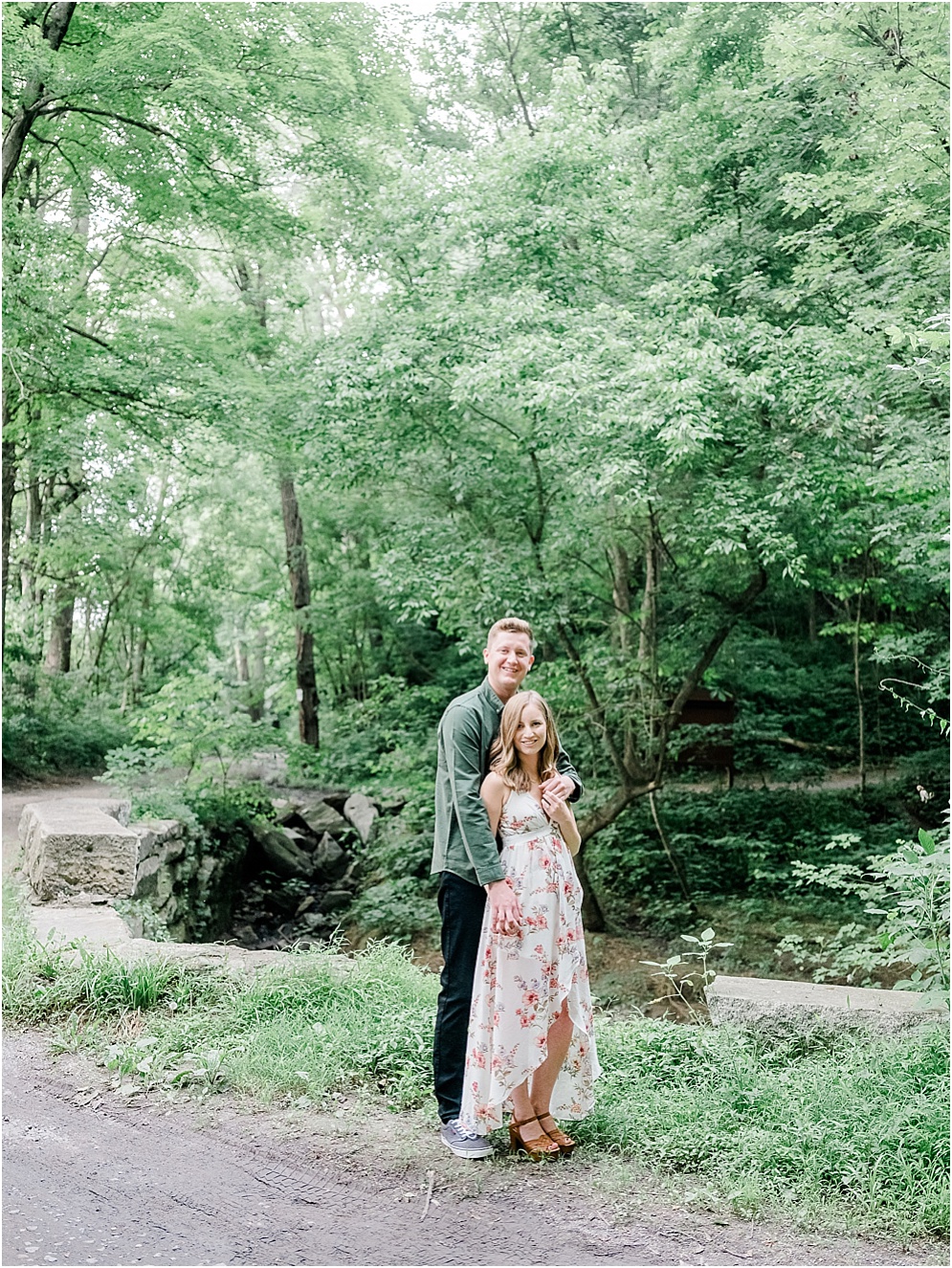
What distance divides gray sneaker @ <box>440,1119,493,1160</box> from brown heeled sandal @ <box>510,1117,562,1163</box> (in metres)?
0.09

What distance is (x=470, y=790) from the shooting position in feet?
10.7

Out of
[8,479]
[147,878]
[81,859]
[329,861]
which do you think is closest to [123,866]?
[81,859]

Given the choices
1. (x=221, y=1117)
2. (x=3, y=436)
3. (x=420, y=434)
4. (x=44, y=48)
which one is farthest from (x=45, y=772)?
(x=221, y=1117)

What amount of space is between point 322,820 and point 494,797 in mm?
11157

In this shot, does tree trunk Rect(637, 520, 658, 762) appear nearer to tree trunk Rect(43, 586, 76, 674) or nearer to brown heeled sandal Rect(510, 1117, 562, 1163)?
brown heeled sandal Rect(510, 1117, 562, 1163)

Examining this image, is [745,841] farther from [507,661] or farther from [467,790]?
[467,790]

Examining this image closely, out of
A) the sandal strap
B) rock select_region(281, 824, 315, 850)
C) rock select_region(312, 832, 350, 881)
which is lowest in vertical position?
rock select_region(312, 832, 350, 881)

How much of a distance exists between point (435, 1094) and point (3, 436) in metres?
11.7

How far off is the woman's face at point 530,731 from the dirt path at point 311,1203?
132 centimetres

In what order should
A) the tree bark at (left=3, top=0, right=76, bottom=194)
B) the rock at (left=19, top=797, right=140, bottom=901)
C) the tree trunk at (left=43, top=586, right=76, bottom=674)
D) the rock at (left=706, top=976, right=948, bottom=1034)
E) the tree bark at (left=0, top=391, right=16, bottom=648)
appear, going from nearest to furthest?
the rock at (left=706, top=976, right=948, bottom=1034)
the rock at (left=19, top=797, right=140, bottom=901)
the tree bark at (left=3, top=0, right=76, bottom=194)
the tree bark at (left=0, top=391, right=16, bottom=648)
the tree trunk at (left=43, top=586, right=76, bottom=674)

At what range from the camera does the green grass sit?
3086 mm

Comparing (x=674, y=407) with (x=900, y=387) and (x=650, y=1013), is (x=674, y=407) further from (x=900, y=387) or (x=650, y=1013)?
(x=650, y=1013)

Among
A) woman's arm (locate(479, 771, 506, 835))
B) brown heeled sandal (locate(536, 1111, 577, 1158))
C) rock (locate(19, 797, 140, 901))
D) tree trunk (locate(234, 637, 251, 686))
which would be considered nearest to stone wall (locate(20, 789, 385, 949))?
rock (locate(19, 797, 140, 901))

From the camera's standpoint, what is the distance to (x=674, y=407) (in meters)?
7.24
